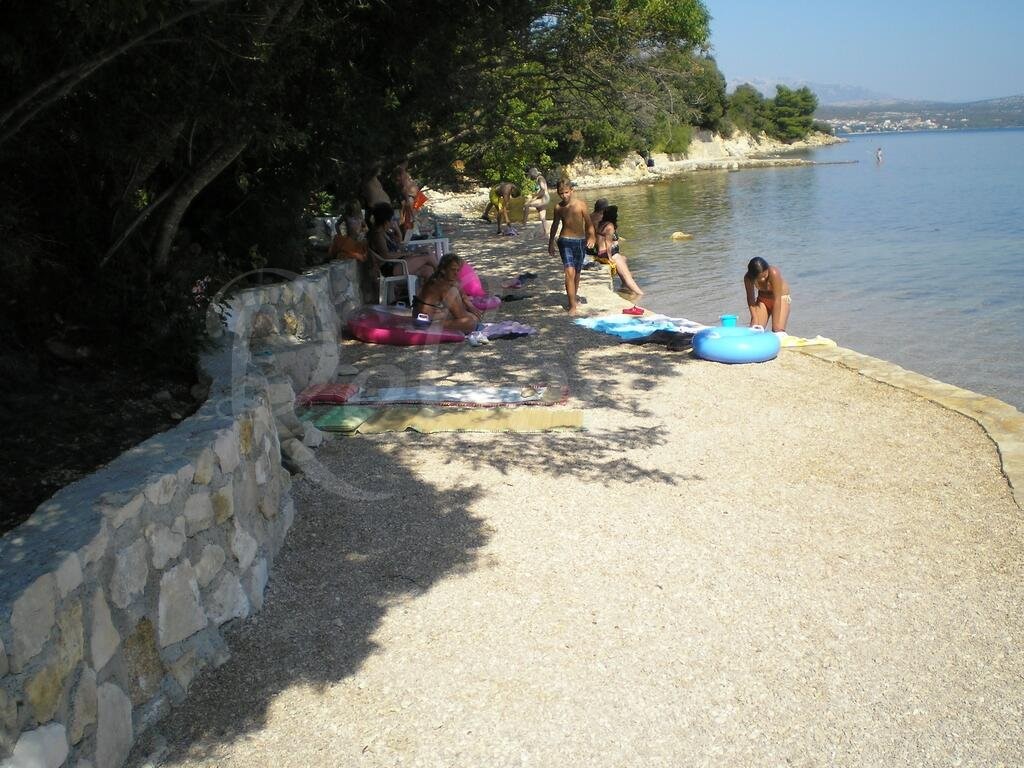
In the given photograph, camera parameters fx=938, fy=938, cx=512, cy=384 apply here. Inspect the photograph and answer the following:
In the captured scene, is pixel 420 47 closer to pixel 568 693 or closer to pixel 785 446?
pixel 785 446

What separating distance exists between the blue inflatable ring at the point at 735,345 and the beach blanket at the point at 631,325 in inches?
26.1

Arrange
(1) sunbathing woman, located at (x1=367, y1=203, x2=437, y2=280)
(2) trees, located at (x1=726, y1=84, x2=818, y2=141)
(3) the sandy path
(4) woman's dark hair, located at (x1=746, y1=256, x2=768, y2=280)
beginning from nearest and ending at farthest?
(3) the sandy path
(4) woman's dark hair, located at (x1=746, y1=256, x2=768, y2=280)
(1) sunbathing woman, located at (x1=367, y1=203, x2=437, y2=280)
(2) trees, located at (x1=726, y1=84, x2=818, y2=141)

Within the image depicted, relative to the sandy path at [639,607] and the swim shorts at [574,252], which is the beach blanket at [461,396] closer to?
the sandy path at [639,607]

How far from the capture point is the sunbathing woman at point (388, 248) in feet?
36.7

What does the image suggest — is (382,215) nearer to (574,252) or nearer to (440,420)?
(574,252)

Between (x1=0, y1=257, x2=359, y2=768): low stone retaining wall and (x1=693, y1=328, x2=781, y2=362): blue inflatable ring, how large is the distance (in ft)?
16.5

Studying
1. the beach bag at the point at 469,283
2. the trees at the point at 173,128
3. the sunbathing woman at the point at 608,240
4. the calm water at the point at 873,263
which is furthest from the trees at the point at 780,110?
the trees at the point at 173,128

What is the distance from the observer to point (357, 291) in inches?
420

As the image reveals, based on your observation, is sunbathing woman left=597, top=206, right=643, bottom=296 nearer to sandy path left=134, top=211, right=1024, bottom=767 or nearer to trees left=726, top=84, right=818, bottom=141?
sandy path left=134, top=211, right=1024, bottom=767

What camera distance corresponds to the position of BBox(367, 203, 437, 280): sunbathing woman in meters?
11.2

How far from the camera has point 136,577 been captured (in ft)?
10.5

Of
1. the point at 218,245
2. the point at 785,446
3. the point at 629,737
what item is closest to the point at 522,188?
the point at 218,245

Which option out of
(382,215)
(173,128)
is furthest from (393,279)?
(173,128)

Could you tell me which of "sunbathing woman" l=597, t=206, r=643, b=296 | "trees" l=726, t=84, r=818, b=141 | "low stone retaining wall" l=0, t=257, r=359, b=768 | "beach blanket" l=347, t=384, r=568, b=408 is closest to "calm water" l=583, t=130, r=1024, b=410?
"sunbathing woman" l=597, t=206, r=643, b=296
